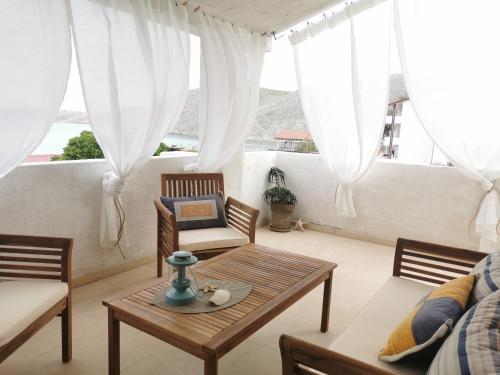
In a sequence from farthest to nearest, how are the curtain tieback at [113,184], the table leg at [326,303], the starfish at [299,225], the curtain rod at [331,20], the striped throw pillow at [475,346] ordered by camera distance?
the starfish at [299,225]
the curtain rod at [331,20]
the curtain tieback at [113,184]
the table leg at [326,303]
the striped throw pillow at [475,346]

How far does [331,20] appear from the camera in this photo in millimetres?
3672

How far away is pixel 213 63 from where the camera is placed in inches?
132

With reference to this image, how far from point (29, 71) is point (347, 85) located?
2.80 metres

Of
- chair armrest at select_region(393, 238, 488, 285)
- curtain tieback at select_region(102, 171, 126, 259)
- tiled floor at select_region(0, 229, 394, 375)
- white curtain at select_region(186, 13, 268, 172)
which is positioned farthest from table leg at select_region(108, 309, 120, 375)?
white curtain at select_region(186, 13, 268, 172)

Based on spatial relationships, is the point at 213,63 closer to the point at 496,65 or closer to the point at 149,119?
the point at 149,119

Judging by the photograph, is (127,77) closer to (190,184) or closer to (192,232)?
(190,184)

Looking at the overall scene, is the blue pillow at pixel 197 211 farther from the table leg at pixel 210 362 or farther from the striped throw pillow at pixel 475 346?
the striped throw pillow at pixel 475 346

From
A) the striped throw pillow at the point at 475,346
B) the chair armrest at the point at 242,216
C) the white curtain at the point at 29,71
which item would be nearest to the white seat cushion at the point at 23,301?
the white curtain at the point at 29,71

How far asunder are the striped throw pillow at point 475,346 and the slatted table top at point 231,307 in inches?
29.4

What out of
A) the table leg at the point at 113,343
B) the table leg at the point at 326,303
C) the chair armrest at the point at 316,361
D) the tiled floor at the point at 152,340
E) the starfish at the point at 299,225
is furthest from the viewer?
the starfish at the point at 299,225

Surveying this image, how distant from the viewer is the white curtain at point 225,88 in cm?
334

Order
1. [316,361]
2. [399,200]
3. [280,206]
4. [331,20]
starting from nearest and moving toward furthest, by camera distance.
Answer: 1. [316,361]
2. [331,20]
3. [399,200]
4. [280,206]

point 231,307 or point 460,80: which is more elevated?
point 460,80

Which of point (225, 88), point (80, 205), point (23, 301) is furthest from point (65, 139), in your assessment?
point (23, 301)
